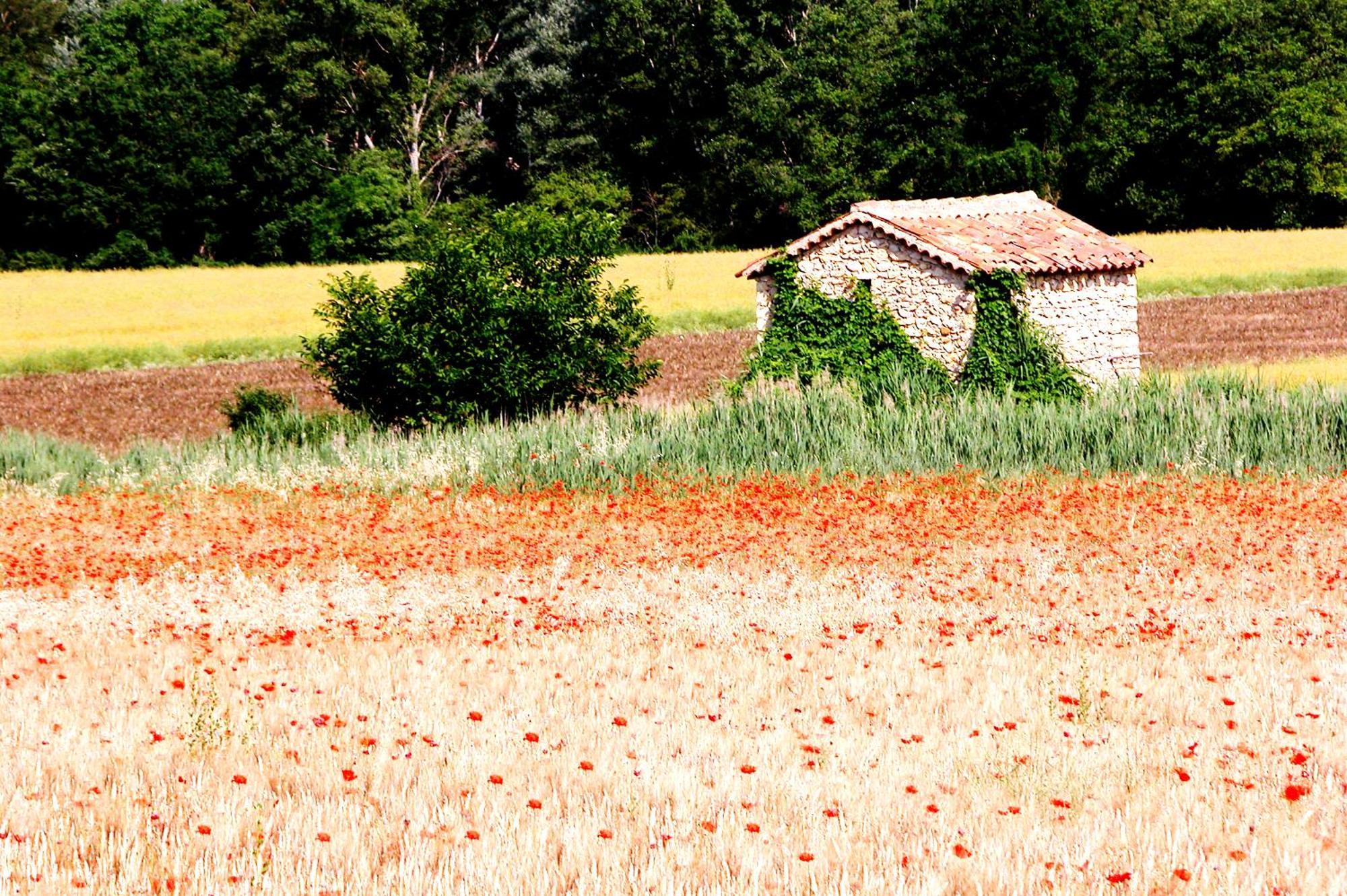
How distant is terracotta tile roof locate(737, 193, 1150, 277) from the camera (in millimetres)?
27422

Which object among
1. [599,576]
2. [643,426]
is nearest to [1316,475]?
[643,426]

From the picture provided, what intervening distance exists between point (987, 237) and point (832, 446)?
9558 millimetres

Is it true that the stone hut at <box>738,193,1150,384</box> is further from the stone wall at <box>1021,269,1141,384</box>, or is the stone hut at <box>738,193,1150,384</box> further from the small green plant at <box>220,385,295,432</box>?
the small green plant at <box>220,385,295,432</box>

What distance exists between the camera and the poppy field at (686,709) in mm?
5621

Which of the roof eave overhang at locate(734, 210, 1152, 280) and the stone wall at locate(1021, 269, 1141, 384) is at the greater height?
the roof eave overhang at locate(734, 210, 1152, 280)

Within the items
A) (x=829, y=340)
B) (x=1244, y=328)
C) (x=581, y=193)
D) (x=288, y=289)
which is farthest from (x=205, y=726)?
(x=581, y=193)

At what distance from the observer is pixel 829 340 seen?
93.4ft

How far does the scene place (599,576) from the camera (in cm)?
1322

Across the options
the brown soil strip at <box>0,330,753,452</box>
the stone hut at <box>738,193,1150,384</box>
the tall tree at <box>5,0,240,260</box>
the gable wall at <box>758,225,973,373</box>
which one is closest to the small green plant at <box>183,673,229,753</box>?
the stone hut at <box>738,193,1150,384</box>

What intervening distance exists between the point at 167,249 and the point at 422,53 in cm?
1493

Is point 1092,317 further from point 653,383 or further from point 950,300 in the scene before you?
point 653,383

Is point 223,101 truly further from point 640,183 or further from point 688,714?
Result: point 688,714

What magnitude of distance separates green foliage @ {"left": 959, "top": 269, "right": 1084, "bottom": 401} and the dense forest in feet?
126

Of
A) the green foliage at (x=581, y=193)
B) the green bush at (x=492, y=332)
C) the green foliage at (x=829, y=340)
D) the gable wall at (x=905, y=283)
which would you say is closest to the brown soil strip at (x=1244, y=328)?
the gable wall at (x=905, y=283)
